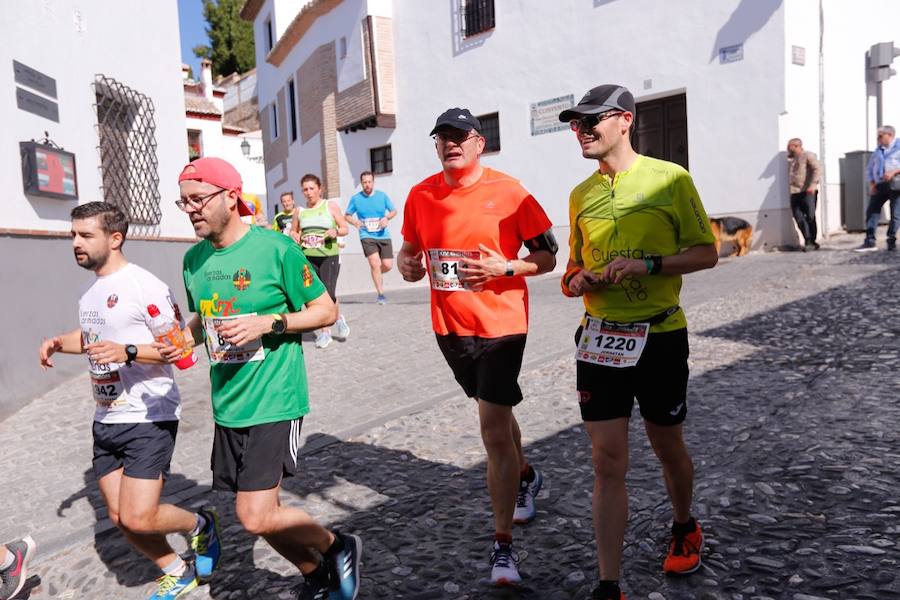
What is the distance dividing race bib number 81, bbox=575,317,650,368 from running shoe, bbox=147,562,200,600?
6.38ft

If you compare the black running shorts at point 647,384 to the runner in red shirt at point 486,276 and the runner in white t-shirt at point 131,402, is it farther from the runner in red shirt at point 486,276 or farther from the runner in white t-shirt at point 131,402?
the runner in white t-shirt at point 131,402

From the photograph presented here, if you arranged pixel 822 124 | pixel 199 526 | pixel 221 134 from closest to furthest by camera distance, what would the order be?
pixel 199 526 → pixel 822 124 → pixel 221 134

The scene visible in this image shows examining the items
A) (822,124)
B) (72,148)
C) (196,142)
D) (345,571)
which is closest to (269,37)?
(196,142)

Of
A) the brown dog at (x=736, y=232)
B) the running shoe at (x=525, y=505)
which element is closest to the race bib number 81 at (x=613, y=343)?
the running shoe at (x=525, y=505)

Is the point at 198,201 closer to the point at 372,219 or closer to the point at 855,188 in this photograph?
the point at 372,219

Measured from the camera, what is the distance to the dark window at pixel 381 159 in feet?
76.4

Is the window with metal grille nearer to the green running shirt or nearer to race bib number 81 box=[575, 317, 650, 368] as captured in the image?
the green running shirt

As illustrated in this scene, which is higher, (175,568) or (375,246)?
(375,246)

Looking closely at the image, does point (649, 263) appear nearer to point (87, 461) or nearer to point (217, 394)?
point (217, 394)

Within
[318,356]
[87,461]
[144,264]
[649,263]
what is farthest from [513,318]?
[144,264]

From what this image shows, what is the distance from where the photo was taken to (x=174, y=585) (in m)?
3.24

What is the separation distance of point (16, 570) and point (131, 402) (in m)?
0.93

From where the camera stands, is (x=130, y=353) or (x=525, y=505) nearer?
(x=130, y=353)

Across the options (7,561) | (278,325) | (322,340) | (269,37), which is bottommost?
(7,561)
